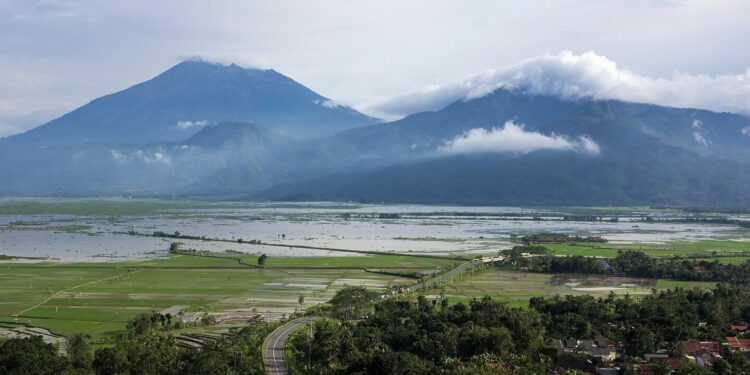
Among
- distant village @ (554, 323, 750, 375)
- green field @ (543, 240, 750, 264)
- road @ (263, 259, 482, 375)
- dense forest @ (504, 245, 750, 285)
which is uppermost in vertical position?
green field @ (543, 240, 750, 264)

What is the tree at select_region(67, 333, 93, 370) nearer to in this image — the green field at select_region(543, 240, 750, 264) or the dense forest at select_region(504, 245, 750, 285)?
the dense forest at select_region(504, 245, 750, 285)

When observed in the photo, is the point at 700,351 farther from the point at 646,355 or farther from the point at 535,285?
the point at 535,285

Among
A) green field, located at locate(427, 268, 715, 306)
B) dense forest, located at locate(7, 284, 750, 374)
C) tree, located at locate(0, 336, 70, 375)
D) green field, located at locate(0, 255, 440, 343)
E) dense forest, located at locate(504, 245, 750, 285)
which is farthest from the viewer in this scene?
dense forest, located at locate(504, 245, 750, 285)

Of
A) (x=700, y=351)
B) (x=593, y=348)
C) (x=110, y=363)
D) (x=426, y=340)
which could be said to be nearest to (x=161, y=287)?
(x=110, y=363)

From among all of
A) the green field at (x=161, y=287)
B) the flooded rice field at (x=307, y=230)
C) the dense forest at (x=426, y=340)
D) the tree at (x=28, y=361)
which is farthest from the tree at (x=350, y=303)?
the flooded rice field at (x=307, y=230)

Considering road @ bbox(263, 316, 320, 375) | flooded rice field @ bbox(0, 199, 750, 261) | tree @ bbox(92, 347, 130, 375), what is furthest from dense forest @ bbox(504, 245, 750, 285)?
tree @ bbox(92, 347, 130, 375)

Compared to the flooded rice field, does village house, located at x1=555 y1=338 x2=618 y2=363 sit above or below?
below
